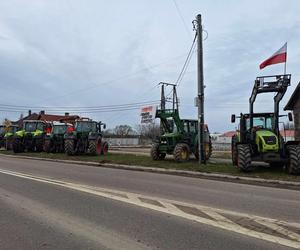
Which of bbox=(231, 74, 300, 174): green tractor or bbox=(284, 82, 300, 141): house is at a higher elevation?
bbox=(284, 82, 300, 141): house

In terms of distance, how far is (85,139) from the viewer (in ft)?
96.8

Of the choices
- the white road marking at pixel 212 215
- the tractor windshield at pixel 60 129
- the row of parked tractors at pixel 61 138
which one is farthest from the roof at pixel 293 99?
the white road marking at pixel 212 215

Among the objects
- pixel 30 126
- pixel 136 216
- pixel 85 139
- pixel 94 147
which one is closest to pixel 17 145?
pixel 30 126

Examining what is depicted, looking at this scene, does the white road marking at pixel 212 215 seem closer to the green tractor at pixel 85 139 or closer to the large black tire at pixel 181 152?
the large black tire at pixel 181 152

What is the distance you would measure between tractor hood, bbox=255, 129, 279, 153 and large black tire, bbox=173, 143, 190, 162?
5.47 m

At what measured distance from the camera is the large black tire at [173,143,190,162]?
2111 centimetres

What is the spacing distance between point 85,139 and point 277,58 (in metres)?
16.5

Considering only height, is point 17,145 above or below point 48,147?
above

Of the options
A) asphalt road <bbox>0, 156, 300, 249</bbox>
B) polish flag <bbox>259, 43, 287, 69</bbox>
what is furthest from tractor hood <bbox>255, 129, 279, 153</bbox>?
asphalt road <bbox>0, 156, 300, 249</bbox>

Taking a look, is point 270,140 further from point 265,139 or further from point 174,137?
point 174,137

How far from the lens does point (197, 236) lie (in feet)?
20.2

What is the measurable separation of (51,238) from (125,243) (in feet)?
4.06

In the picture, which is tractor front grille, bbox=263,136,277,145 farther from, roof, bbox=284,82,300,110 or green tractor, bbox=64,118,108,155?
roof, bbox=284,82,300,110

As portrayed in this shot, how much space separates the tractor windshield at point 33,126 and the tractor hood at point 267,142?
25287 mm
